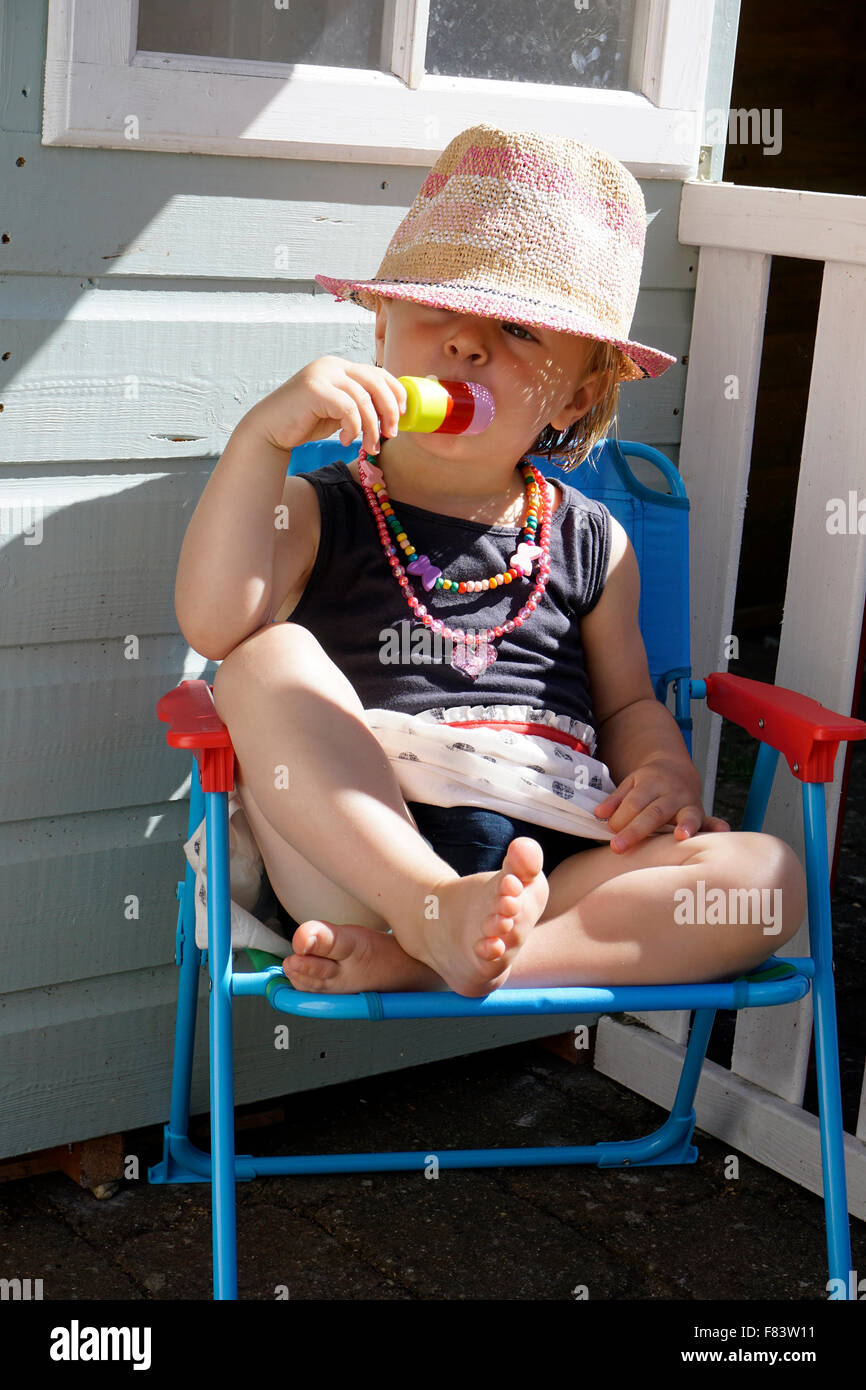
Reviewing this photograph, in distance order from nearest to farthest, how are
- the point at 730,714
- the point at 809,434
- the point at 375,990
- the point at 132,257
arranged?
the point at 375,990 < the point at 132,257 < the point at 730,714 < the point at 809,434

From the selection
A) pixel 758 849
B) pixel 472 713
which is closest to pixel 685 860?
pixel 758 849

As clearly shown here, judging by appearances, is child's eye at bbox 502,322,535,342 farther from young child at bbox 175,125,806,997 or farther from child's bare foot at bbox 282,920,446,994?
child's bare foot at bbox 282,920,446,994

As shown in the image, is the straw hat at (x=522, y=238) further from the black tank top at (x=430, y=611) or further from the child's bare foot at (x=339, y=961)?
the child's bare foot at (x=339, y=961)

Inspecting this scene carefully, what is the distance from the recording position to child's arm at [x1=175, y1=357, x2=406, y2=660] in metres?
1.68

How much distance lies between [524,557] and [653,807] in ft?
1.26

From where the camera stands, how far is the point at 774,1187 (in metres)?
2.33

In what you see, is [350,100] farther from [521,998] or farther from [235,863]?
[521,998]

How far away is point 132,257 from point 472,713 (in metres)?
0.73

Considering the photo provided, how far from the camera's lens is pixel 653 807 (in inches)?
76.8

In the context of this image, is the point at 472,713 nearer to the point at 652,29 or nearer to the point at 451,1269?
the point at 451,1269

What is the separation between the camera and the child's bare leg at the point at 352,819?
1.57 metres

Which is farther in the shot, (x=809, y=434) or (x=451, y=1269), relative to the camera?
(x=809, y=434)

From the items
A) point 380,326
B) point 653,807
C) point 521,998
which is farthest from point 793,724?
point 380,326

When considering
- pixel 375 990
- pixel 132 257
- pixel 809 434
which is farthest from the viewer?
pixel 809 434
